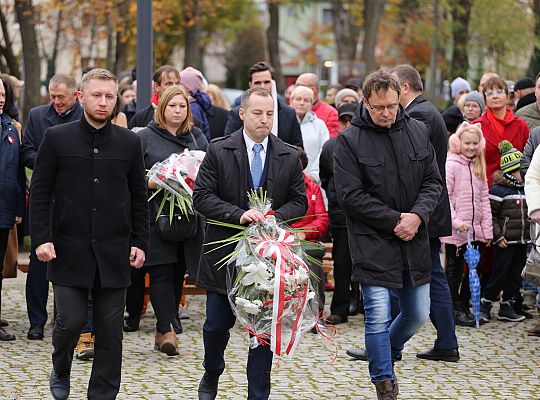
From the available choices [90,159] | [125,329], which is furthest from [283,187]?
[125,329]

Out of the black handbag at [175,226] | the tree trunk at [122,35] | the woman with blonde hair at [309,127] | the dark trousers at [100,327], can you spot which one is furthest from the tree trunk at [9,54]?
the dark trousers at [100,327]

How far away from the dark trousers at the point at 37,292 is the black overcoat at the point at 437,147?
11.3 ft

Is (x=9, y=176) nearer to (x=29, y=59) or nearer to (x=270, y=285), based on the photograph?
(x=270, y=285)

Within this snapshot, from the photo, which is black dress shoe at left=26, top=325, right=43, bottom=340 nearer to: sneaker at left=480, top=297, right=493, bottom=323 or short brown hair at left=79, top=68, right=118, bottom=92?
short brown hair at left=79, top=68, right=118, bottom=92

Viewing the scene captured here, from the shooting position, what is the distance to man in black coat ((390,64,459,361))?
28.8ft

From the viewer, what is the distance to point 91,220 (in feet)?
23.6

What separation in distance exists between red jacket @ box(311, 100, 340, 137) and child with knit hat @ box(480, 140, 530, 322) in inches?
105

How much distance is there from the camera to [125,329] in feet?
34.5

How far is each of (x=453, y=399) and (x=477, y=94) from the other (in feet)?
16.6

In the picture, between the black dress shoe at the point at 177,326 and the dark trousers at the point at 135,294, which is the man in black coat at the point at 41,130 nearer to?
the dark trousers at the point at 135,294

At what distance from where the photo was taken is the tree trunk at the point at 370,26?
A: 30.6 metres

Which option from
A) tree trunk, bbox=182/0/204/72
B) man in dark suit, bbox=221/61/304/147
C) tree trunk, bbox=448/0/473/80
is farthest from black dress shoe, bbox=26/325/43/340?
tree trunk, bbox=182/0/204/72

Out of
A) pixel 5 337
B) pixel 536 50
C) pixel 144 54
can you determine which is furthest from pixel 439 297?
pixel 536 50

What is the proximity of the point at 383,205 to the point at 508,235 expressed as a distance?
3.95m
